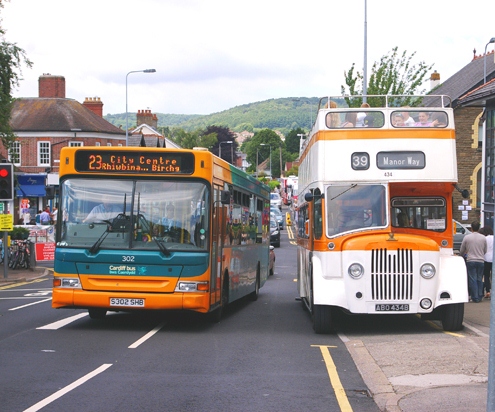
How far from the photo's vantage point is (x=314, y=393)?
8562 mm

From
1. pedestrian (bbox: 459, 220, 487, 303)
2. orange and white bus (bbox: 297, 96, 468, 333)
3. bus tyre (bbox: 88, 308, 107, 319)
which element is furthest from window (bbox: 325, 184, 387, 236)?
pedestrian (bbox: 459, 220, 487, 303)

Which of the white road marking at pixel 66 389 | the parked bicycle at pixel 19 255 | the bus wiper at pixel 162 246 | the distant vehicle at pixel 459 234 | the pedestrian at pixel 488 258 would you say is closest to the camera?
the white road marking at pixel 66 389

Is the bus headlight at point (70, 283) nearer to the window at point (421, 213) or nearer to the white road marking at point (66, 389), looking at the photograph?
the white road marking at point (66, 389)

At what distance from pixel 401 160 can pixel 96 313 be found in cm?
621

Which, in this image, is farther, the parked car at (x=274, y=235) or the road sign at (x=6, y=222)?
the parked car at (x=274, y=235)

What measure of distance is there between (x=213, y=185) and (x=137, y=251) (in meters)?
1.76

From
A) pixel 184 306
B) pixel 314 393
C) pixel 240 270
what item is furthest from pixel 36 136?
pixel 314 393

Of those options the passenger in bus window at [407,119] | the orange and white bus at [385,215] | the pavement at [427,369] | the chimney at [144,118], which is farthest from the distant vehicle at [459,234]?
the chimney at [144,118]

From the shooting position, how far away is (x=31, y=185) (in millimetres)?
65812

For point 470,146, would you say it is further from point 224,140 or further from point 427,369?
point 224,140

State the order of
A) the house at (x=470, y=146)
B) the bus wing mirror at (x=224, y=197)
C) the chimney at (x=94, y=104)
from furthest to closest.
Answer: the chimney at (x=94, y=104) → the house at (x=470, y=146) → the bus wing mirror at (x=224, y=197)

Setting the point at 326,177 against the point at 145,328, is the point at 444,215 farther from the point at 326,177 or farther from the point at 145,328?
the point at 145,328

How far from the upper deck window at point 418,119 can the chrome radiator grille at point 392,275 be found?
228 cm

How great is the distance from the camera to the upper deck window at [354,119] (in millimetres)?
13383
